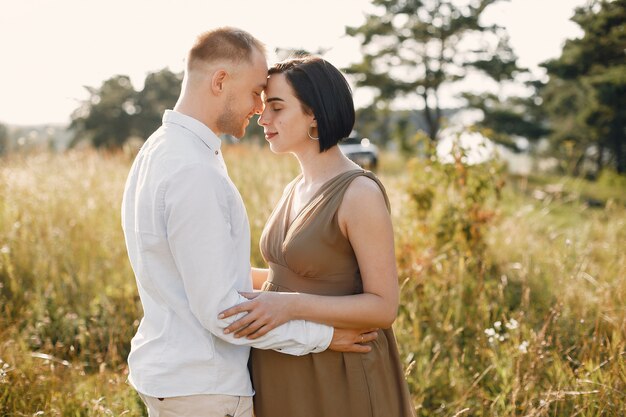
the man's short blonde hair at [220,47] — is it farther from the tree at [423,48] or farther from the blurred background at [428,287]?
the tree at [423,48]

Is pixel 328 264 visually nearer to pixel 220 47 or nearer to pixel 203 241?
pixel 203 241

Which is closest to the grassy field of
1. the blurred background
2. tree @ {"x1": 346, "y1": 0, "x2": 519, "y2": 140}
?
the blurred background

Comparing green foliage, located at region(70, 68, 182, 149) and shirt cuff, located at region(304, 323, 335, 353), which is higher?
green foliage, located at region(70, 68, 182, 149)

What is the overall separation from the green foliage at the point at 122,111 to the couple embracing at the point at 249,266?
119ft

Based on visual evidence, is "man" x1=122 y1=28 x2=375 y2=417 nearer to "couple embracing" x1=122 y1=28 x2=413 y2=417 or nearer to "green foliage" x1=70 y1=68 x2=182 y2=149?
"couple embracing" x1=122 y1=28 x2=413 y2=417

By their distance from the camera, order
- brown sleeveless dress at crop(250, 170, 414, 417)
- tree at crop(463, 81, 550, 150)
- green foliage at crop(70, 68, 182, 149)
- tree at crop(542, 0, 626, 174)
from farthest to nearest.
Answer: green foliage at crop(70, 68, 182, 149), tree at crop(463, 81, 550, 150), tree at crop(542, 0, 626, 174), brown sleeveless dress at crop(250, 170, 414, 417)

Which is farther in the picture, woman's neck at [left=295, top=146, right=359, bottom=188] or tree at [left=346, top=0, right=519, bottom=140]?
tree at [left=346, top=0, right=519, bottom=140]

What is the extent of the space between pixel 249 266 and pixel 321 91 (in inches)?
31.9

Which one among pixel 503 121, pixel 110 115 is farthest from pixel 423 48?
pixel 110 115

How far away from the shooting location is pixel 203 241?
203 centimetres

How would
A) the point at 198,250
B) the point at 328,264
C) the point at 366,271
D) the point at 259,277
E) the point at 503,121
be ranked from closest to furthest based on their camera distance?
the point at 198,250 < the point at 366,271 < the point at 328,264 < the point at 259,277 < the point at 503,121

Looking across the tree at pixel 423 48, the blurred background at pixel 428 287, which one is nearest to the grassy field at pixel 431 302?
the blurred background at pixel 428 287

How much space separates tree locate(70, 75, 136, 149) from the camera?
3797cm

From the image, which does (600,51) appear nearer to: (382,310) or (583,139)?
(583,139)
